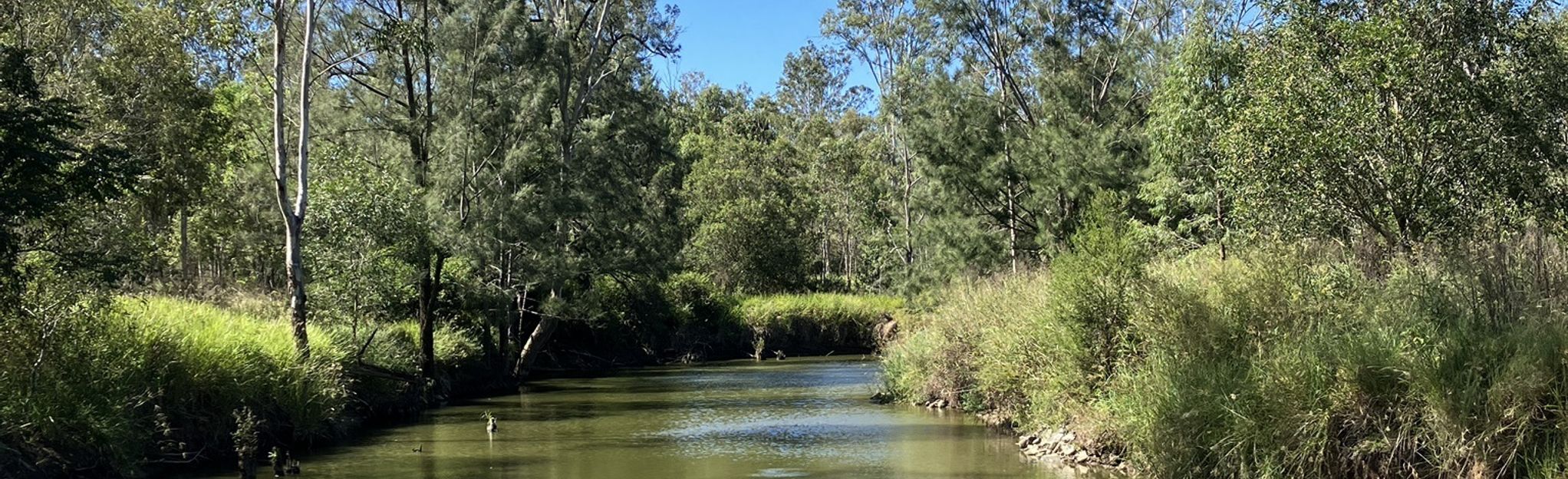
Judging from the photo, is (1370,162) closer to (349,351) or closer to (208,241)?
(349,351)

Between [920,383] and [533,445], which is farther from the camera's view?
[920,383]

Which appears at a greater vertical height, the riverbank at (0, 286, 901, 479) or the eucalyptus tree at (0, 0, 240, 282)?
the eucalyptus tree at (0, 0, 240, 282)

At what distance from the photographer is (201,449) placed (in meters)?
14.5

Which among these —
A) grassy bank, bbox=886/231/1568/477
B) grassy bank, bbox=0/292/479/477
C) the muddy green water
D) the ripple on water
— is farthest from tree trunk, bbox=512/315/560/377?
grassy bank, bbox=886/231/1568/477

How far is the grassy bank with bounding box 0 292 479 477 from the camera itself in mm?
11922

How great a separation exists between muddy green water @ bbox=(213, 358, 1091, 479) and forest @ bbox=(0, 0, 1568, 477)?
101 cm

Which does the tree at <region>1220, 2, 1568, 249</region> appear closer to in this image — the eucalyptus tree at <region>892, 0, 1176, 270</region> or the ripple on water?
the ripple on water

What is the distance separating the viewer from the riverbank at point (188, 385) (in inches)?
472

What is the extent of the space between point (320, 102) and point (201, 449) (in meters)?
15.9

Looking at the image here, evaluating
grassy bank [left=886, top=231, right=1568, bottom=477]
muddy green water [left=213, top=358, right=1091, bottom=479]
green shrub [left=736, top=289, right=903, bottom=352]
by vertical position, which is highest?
green shrub [left=736, top=289, right=903, bottom=352]

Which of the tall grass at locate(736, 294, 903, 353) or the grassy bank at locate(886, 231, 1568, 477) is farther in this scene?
the tall grass at locate(736, 294, 903, 353)

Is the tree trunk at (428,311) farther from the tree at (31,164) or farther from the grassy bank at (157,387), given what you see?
the tree at (31,164)

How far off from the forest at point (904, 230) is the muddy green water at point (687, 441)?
101cm

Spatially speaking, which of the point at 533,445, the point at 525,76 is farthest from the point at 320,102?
the point at 533,445
